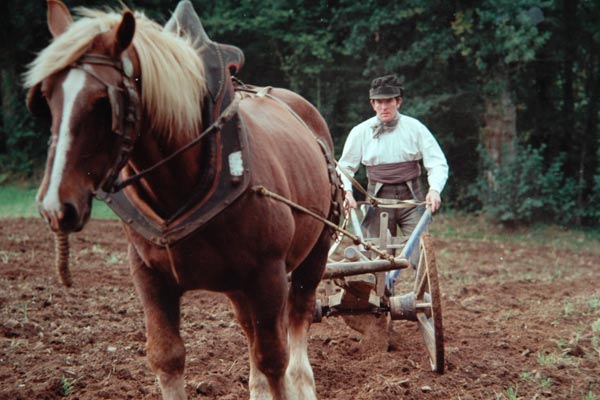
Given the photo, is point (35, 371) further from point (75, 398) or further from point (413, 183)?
point (413, 183)

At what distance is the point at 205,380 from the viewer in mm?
4258

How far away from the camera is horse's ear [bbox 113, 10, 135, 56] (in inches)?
90.0

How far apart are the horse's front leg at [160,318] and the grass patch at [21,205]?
37.5ft

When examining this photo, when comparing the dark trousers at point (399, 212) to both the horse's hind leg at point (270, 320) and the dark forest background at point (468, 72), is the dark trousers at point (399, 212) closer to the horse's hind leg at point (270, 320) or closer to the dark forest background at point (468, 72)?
the horse's hind leg at point (270, 320)

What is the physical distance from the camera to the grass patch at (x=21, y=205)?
14.3 metres

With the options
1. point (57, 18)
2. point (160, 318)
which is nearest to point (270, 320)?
point (160, 318)

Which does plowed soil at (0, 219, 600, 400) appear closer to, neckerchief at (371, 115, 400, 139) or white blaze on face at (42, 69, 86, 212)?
neckerchief at (371, 115, 400, 139)

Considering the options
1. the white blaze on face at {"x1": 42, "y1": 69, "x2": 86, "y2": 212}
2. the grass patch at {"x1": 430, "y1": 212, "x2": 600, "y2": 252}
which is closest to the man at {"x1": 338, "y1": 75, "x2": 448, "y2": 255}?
the white blaze on face at {"x1": 42, "y1": 69, "x2": 86, "y2": 212}

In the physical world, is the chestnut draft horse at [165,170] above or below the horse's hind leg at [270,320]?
above

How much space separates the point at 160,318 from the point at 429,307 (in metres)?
2.59

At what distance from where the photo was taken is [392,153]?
19.0 ft

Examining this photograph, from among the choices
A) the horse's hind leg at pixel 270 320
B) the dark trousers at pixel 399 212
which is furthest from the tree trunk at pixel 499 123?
the horse's hind leg at pixel 270 320

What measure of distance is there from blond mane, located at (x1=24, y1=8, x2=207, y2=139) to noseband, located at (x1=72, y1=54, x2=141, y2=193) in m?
0.05

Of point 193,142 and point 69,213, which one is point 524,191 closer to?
point 193,142
